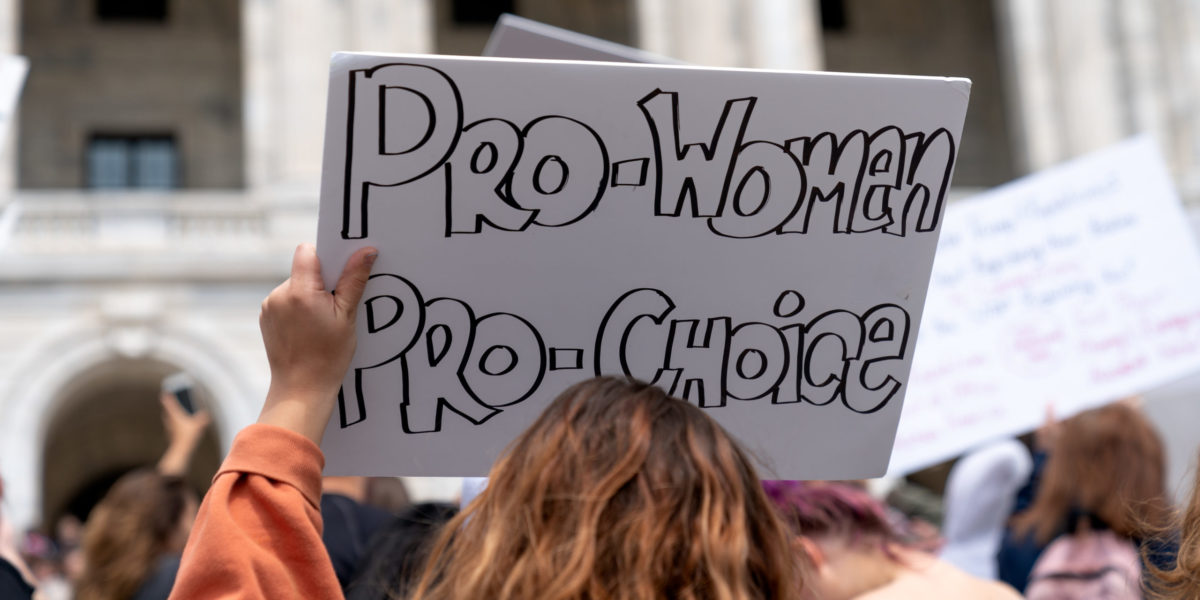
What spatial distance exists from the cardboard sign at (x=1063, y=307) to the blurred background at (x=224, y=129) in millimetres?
10564

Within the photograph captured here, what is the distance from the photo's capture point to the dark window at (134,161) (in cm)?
1898

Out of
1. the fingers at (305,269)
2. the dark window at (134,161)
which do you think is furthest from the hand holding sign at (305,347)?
the dark window at (134,161)

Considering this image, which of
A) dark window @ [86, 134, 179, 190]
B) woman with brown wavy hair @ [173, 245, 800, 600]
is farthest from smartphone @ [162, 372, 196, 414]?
dark window @ [86, 134, 179, 190]

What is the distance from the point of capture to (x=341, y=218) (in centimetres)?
191

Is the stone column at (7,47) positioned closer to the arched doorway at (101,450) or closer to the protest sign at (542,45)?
the arched doorway at (101,450)

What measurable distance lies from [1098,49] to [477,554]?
58.1ft

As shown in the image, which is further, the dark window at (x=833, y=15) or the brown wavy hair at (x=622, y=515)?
the dark window at (x=833, y=15)

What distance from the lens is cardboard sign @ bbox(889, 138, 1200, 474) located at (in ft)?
14.4

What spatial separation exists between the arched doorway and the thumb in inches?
699

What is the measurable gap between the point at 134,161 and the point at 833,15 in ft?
35.4

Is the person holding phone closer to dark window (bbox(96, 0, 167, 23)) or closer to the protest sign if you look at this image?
the protest sign

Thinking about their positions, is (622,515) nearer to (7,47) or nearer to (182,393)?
(182,393)

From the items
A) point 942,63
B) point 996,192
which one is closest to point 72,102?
point 942,63

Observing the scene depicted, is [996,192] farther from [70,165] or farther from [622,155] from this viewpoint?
[70,165]
